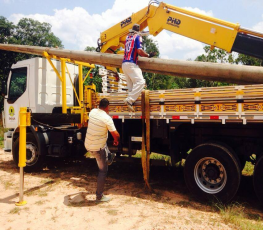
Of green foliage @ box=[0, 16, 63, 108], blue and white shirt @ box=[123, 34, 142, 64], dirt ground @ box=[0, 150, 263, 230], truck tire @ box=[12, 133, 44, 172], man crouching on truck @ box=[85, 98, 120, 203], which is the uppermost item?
green foliage @ box=[0, 16, 63, 108]

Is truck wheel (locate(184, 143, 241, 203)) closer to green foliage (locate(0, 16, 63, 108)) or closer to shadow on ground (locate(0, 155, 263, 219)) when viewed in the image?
shadow on ground (locate(0, 155, 263, 219))

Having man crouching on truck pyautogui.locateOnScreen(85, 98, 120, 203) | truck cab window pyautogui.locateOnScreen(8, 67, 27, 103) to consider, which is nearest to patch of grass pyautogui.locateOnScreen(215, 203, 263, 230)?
man crouching on truck pyautogui.locateOnScreen(85, 98, 120, 203)

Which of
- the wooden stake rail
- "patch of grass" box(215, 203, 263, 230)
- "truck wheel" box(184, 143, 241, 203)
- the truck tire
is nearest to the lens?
"patch of grass" box(215, 203, 263, 230)

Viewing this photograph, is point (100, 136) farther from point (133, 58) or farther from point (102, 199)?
point (133, 58)

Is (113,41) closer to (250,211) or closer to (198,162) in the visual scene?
(198,162)

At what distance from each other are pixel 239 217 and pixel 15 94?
6292mm

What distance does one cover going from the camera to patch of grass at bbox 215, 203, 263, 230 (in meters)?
3.49

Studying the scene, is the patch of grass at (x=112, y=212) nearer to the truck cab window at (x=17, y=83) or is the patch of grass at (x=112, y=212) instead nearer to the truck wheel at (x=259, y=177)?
the truck wheel at (x=259, y=177)

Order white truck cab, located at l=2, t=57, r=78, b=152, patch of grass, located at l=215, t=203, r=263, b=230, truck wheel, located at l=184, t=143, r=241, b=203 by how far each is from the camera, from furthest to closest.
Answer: white truck cab, located at l=2, t=57, r=78, b=152
truck wheel, located at l=184, t=143, r=241, b=203
patch of grass, located at l=215, t=203, r=263, b=230

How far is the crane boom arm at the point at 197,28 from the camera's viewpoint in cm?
486

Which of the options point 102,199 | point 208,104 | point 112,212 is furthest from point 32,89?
point 208,104

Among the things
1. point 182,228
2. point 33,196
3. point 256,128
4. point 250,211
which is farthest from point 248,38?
point 33,196

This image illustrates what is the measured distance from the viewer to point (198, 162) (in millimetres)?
4469

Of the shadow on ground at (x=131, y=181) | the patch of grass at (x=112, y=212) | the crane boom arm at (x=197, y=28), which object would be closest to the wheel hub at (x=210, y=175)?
the shadow on ground at (x=131, y=181)
